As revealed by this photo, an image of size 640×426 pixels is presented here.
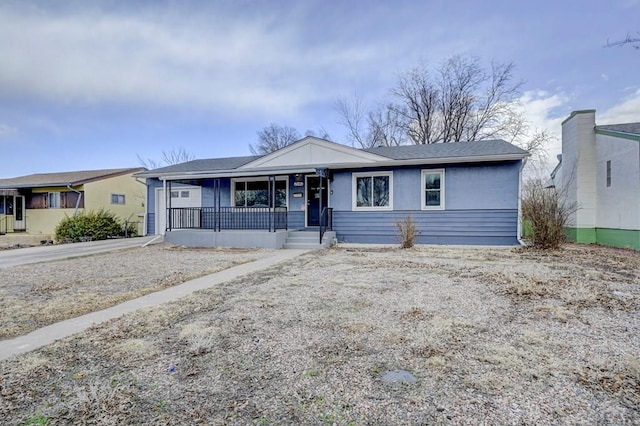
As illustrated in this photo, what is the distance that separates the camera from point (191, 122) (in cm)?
2486

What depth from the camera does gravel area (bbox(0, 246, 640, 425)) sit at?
2066mm

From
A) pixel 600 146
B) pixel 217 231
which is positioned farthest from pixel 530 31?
pixel 217 231

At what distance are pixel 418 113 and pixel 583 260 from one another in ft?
68.7

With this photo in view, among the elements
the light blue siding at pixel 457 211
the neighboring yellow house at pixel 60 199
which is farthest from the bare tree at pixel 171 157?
the light blue siding at pixel 457 211

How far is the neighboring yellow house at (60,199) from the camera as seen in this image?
17719 mm

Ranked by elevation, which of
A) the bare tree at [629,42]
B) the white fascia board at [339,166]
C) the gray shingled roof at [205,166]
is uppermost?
the bare tree at [629,42]

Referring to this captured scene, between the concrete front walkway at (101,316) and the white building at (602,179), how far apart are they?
35.3ft

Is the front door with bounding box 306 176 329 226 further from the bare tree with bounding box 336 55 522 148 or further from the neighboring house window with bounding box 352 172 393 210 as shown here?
the bare tree with bounding box 336 55 522 148

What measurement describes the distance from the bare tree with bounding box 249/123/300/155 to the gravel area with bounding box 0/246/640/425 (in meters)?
33.6

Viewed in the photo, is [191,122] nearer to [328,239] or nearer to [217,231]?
[217,231]

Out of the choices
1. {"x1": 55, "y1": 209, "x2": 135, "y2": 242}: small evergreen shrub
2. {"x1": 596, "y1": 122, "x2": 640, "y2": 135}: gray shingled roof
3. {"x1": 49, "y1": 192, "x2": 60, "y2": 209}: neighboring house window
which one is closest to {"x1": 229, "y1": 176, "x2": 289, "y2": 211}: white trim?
{"x1": 55, "y1": 209, "x2": 135, "y2": 242}: small evergreen shrub

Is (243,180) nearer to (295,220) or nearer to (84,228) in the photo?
(295,220)

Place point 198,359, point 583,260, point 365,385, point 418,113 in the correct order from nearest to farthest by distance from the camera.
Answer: point 365,385
point 198,359
point 583,260
point 418,113

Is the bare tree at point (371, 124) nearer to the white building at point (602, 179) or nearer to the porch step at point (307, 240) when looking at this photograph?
the white building at point (602, 179)
